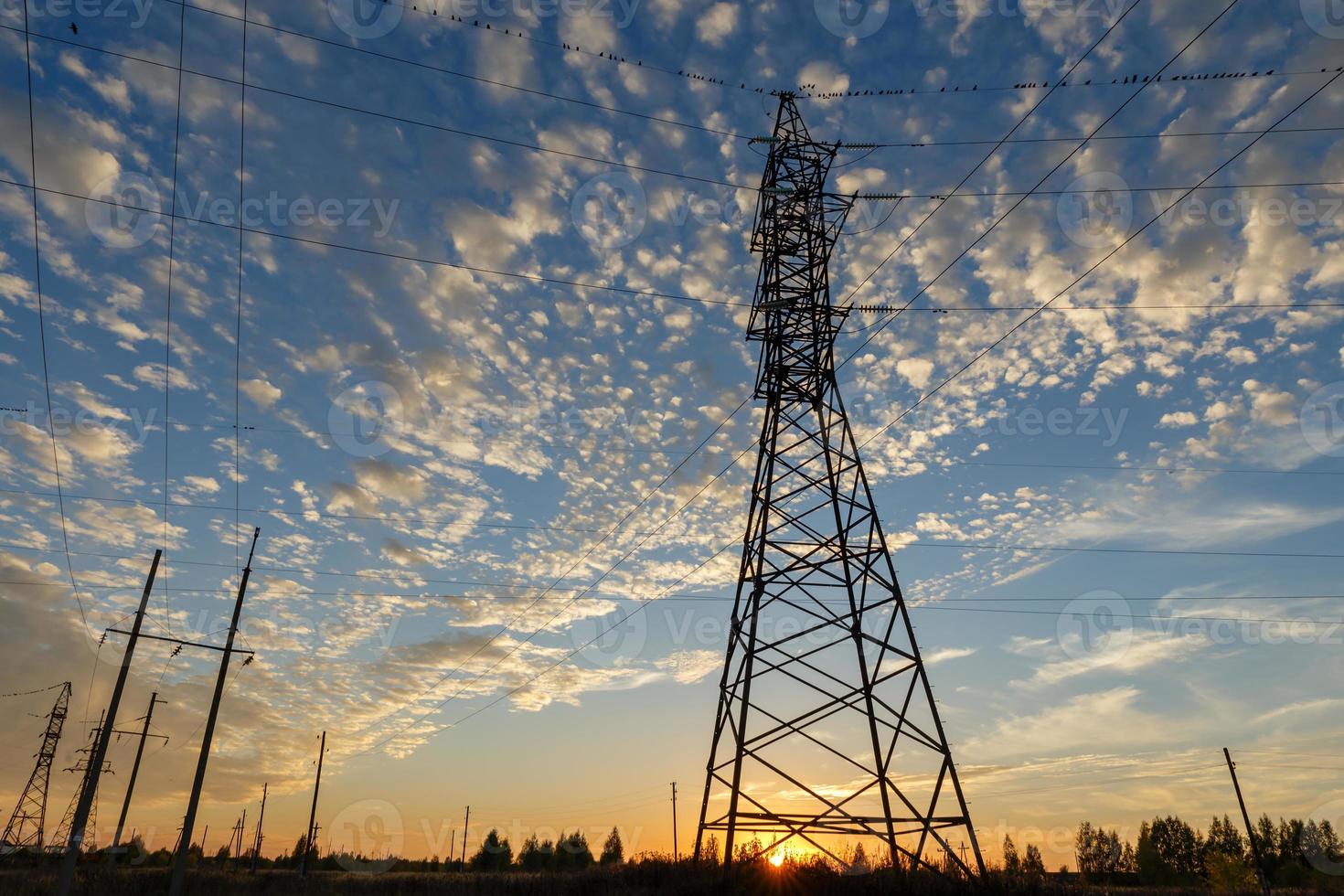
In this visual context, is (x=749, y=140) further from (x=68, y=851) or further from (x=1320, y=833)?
(x=1320, y=833)

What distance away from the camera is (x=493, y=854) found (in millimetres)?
96375

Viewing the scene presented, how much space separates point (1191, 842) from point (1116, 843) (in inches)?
517

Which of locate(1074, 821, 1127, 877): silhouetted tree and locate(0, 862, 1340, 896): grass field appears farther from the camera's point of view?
locate(1074, 821, 1127, 877): silhouetted tree

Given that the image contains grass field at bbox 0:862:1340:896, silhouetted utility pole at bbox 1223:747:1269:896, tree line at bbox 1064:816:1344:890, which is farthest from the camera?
tree line at bbox 1064:816:1344:890

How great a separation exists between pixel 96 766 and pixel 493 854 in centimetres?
8319

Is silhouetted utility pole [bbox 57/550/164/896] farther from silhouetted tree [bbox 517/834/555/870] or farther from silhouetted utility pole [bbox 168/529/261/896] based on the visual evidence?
silhouetted tree [bbox 517/834/555/870]

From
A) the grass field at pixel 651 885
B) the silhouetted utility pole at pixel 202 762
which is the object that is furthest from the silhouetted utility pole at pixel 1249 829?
the silhouetted utility pole at pixel 202 762

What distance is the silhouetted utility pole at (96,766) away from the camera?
21.3 m

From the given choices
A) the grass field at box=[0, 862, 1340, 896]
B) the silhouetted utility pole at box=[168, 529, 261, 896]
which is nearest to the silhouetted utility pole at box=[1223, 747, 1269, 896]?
the grass field at box=[0, 862, 1340, 896]

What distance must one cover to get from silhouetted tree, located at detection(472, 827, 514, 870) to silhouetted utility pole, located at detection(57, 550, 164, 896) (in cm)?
6753

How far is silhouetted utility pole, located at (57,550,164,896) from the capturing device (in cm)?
2133

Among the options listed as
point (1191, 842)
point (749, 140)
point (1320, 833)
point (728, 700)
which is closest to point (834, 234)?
point (749, 140)

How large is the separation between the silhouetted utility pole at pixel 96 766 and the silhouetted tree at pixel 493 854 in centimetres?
6753

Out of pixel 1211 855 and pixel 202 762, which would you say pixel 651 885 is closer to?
pixel 202 762
